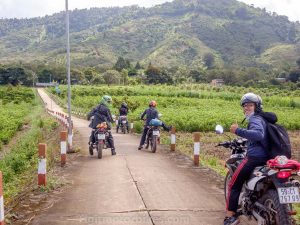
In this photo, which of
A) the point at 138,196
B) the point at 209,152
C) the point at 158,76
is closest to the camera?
the point at 138,196

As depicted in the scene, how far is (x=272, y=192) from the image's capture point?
5578 millimetres

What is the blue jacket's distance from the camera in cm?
581

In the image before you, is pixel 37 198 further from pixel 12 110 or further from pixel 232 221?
pixel 12 110

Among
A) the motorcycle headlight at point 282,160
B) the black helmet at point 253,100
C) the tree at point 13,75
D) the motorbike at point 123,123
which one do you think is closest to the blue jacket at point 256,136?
the black helmet at point 253,100

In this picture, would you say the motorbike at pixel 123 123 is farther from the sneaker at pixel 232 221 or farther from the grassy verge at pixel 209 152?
the sneaker at pixel 232 221

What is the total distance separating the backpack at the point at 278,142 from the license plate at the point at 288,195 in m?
0.59

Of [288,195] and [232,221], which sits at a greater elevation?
[288,195]

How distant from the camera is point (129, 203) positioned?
7.79 meters

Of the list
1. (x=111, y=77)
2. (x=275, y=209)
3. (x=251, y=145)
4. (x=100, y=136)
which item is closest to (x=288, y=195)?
(x=275, y=209)

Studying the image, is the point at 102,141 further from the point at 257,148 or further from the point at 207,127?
the point at 207,127

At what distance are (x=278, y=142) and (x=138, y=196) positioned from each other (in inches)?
136

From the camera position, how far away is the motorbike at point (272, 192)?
532 cm

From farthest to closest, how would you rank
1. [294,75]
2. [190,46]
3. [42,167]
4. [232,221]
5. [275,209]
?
[190,46]
[294,75]
[42,167]
[232,221]
[275,209]

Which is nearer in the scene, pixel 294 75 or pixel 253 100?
pixel 253 100
